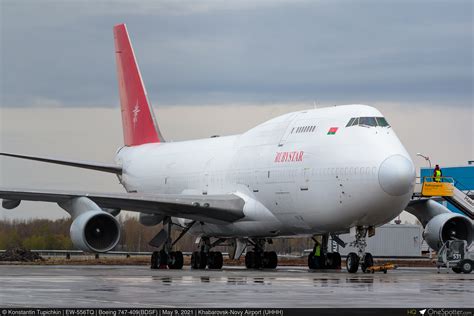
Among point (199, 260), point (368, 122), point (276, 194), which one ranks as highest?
point (368, 122)

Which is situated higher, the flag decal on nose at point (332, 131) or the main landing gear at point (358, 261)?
the flag decal on nose at point (332, 131)

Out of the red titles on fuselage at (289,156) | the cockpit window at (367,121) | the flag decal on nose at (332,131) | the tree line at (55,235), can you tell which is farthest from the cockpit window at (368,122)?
the tree line at (55,235)

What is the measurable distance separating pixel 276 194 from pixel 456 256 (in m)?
6.74

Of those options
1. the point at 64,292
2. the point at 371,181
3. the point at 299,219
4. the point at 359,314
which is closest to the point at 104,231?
the point at 299,219

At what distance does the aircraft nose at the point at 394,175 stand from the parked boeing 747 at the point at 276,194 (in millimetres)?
32

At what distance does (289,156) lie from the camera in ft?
121

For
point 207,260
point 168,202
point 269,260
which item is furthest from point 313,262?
point 168,202

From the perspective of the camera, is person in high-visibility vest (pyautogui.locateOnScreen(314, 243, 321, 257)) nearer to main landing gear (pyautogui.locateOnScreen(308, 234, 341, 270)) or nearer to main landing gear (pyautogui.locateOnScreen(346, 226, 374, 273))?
main landing gear (pyautogui.locateOnScreen(308, 234, 341, 270))

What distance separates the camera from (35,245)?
Answer: 191 feet

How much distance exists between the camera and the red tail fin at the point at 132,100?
51875 millimetres

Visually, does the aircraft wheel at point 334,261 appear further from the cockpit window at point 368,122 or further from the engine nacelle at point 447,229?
A: the cockpit window at point 368,122

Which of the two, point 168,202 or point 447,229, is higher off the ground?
point 168,202

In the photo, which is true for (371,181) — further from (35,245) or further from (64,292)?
(35,245)

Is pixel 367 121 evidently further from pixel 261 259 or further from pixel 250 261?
pixel 250 261
